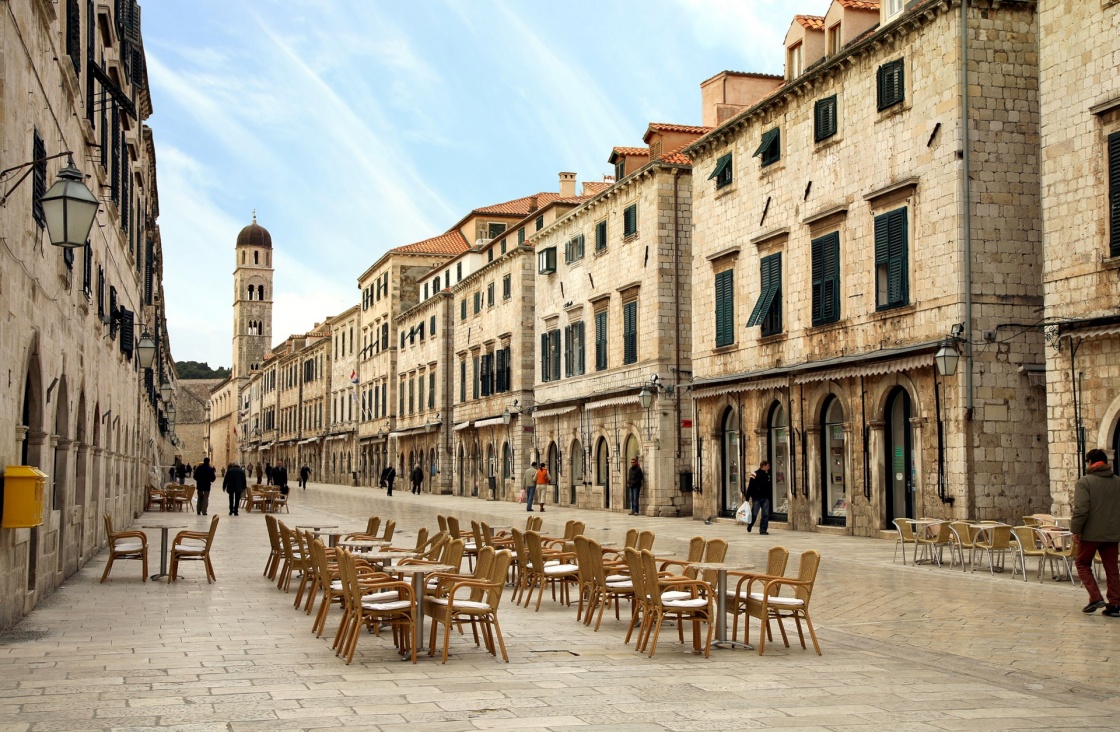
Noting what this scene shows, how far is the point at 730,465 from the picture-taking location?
29719mm

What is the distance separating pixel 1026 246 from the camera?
2148 cm

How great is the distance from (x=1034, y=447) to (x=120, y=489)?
58.8 ft

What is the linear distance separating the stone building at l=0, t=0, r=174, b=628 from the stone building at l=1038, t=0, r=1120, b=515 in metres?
14.4

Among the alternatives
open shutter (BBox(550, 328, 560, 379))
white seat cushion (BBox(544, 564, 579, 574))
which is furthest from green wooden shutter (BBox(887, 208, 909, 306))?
open shutter (BBox(550, 328, 560, 379))

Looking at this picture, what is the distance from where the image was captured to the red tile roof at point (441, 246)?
67.0 metres

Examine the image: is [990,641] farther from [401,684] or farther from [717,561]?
[401,684]

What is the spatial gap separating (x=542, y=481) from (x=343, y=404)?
46.3m

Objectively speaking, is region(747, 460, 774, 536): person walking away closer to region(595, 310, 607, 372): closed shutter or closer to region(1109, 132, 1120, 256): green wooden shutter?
region(1109, 132, 1120, 256): green wooden shutter

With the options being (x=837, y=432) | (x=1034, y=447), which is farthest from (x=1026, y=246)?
(x=837, y=432)

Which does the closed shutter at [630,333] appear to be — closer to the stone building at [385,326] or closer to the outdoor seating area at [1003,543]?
the outdoor seating area at [1003,543]

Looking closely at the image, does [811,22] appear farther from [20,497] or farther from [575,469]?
[20,497]

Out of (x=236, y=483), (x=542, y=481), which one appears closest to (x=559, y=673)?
(x=236, y=483)

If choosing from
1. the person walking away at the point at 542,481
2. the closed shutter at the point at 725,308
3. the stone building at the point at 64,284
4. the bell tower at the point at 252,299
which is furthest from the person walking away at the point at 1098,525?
the bell tower at the point at 252,299

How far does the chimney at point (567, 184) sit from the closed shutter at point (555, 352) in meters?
11.7
